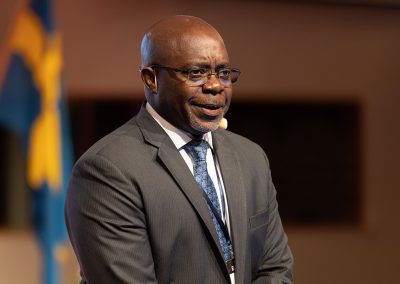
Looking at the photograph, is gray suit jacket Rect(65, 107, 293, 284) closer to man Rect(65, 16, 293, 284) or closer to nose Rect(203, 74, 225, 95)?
man Rect(65, 16, 293, 284)

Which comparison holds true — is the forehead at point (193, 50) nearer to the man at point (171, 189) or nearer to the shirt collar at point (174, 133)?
the man at point (171, 189)

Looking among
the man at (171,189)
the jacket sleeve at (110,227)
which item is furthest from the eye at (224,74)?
the jacket sleeve at (110,227)

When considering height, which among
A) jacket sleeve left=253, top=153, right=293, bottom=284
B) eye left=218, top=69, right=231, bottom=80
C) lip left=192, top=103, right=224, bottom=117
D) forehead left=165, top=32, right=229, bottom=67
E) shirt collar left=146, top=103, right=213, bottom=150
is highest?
forehead left=165, top=32, right=229, bottom=67

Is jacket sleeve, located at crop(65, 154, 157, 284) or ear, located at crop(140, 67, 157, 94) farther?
ear, located at crop(140, 67, 157, 94)

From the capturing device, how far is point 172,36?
154 cm

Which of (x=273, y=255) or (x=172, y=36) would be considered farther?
(x=273, y=255)

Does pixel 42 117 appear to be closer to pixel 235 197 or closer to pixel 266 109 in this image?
pixel 266 109

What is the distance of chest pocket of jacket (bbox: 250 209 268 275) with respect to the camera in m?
1.62

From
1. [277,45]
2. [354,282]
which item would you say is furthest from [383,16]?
[354,282]

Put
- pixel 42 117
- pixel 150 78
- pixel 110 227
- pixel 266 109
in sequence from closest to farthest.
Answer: pixel 110 227 → pixel 150 78 → pixel 42 117 → pixel 266 109

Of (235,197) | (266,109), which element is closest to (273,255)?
(235,197)

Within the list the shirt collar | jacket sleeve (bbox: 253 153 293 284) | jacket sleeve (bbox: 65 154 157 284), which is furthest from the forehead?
jacket sleeve (bbox: 253 153 293 284)

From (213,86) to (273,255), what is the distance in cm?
41

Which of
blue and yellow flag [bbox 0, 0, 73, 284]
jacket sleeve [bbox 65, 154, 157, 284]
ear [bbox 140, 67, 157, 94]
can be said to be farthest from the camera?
blue and yellow flag [bbox 0, 0, 73, 284]
